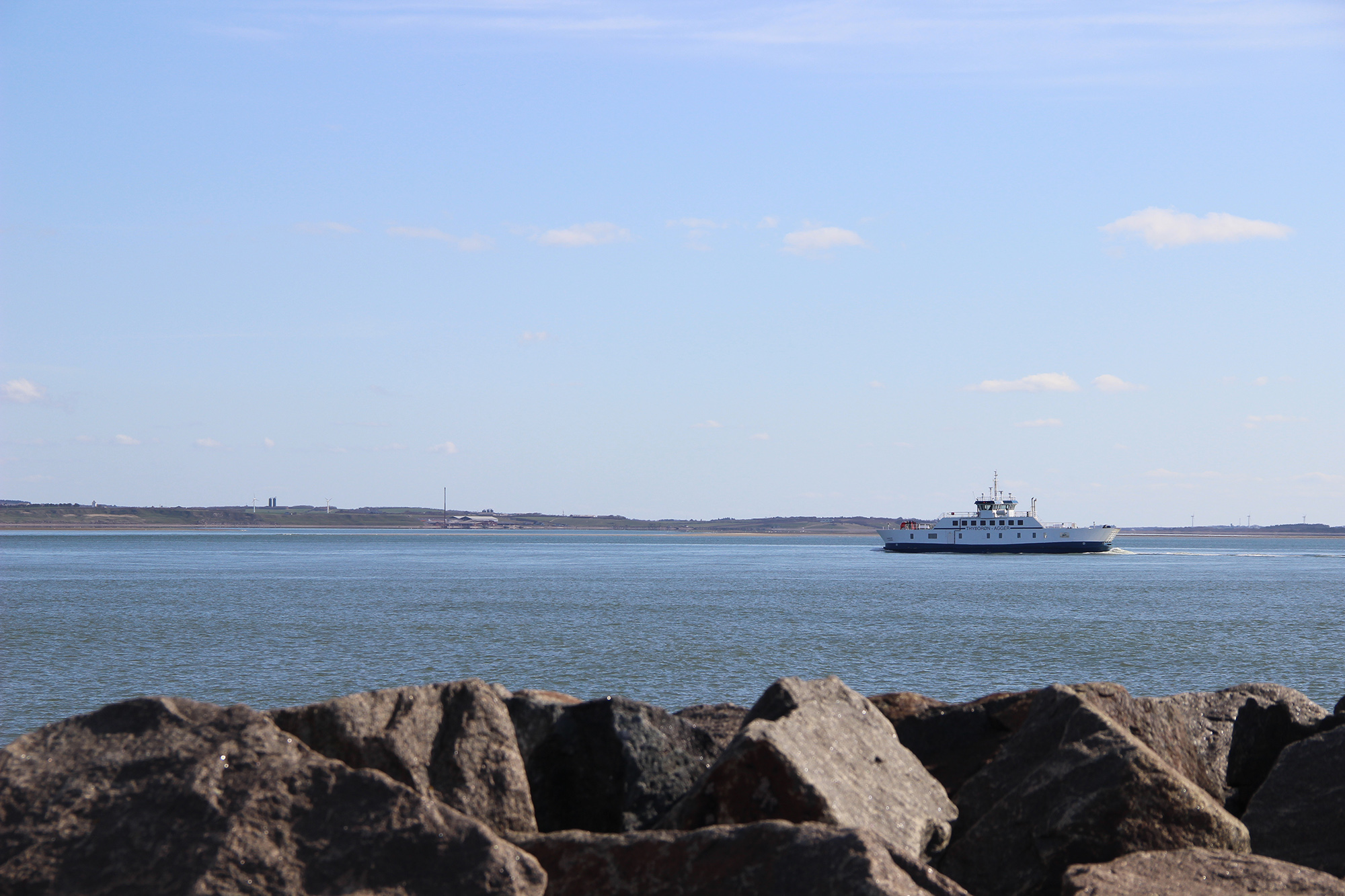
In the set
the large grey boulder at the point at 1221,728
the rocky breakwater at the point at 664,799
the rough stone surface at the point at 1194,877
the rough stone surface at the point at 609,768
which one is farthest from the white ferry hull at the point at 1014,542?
the rough stone surface at the point at 1194,877

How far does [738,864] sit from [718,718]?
4.66m

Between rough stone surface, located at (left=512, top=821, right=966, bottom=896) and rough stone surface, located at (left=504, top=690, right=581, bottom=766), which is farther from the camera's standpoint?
rough stone surface, located at (left=504, top=690, right=581, bottom=766)

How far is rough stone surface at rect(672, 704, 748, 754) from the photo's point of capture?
351 inches

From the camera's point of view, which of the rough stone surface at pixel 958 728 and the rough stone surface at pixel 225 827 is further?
the rough stone surface at pixel 958 728

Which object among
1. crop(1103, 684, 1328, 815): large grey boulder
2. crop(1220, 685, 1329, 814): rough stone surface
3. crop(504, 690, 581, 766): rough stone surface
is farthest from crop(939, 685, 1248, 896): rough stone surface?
crop(504, 690, 581, 766): rough stone surface

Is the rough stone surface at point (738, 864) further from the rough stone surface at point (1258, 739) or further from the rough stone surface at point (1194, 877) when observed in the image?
the rough stone surface at point (1258, 739)

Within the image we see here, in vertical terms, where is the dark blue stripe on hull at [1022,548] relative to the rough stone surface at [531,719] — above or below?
below

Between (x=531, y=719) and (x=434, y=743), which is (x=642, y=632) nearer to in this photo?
(x=531, y=719)

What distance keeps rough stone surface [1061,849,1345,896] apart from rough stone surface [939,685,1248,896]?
40cm

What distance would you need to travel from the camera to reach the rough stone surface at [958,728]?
8.77 metres

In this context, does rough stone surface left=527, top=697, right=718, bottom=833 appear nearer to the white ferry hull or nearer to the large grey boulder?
the large grey boulder

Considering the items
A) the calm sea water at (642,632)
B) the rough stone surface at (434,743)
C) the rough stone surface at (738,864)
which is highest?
the rough stone surface at (434,743)

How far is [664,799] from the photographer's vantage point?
7.02m

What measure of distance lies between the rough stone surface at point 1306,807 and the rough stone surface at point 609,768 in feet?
11.7
